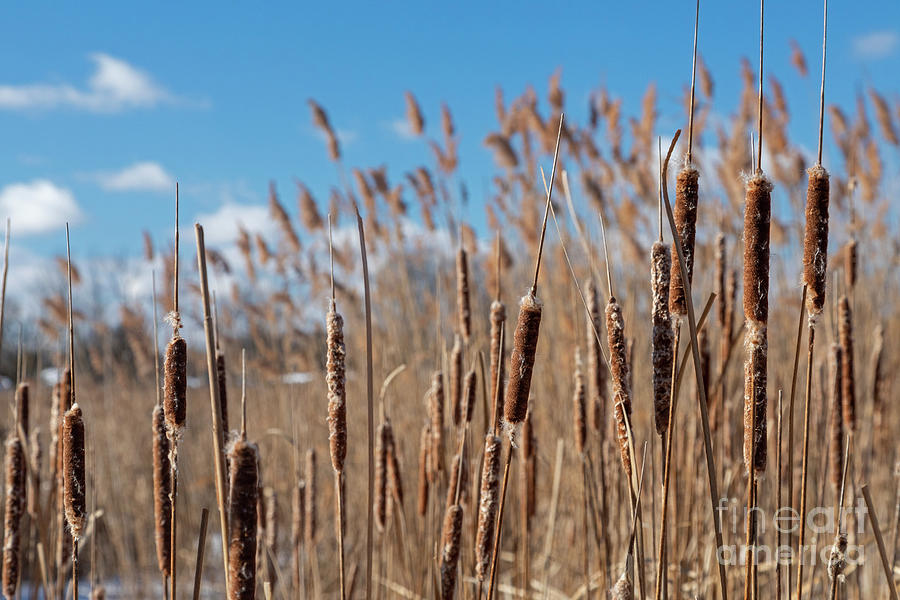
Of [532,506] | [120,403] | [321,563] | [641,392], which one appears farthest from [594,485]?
[120,403]

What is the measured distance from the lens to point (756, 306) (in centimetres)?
79

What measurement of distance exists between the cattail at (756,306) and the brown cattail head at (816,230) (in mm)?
98

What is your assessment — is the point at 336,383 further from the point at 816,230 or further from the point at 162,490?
the point at 816,230

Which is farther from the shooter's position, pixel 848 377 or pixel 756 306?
pixel 848 377

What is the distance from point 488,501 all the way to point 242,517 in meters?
0.38

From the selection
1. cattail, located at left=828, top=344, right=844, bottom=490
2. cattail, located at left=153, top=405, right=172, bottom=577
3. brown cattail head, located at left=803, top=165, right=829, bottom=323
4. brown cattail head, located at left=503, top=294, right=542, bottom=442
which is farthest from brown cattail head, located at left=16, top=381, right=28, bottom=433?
cattail, located at left=828, top=344, right=844, bottom=490

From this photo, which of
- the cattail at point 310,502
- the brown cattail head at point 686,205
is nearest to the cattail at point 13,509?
the cattail at point 310,502

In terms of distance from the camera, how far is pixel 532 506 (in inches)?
60.9

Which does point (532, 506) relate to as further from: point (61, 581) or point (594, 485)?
point (61, 581)

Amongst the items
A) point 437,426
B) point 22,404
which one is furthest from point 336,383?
point 22,404

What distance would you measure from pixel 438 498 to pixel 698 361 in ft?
2.93

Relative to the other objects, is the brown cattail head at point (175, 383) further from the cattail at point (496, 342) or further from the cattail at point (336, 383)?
the cattail at point (496, 342)

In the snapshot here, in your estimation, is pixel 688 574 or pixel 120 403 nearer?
pixel 688 574
